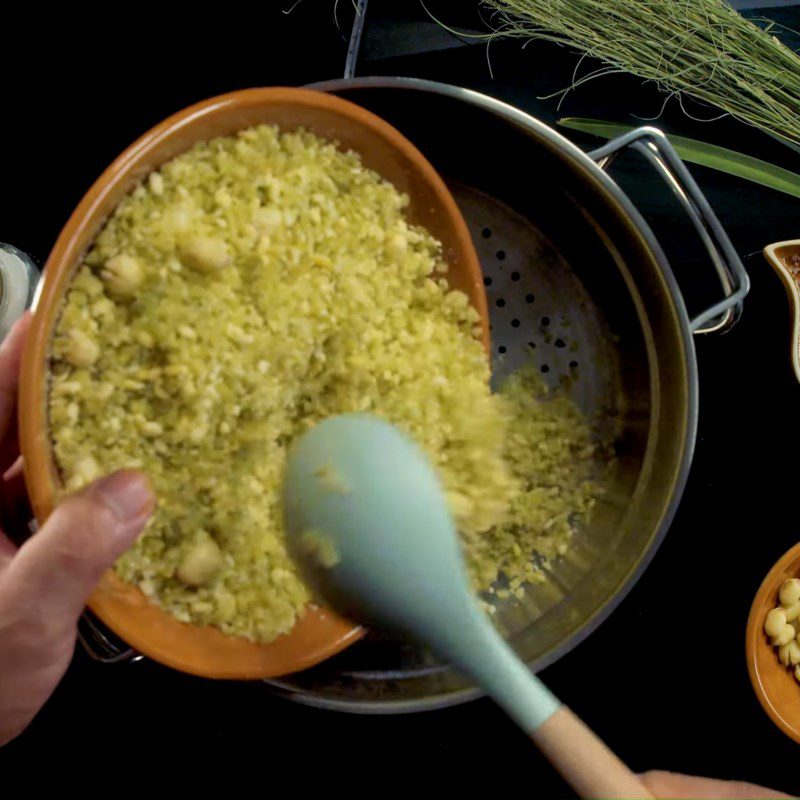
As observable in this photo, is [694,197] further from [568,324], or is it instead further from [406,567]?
[406,567]

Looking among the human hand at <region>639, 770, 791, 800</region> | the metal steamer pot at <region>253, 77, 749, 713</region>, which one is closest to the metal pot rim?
the metal steamer pot at <region>253, 77, 749, 713</region>

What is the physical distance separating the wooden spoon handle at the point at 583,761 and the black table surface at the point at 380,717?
31 centimetres

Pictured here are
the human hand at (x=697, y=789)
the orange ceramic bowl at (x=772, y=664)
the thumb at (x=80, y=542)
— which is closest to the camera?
the thumb at (x=80, y=542)

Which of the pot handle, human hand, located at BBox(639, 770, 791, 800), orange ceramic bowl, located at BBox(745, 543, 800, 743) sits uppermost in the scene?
the pot handle

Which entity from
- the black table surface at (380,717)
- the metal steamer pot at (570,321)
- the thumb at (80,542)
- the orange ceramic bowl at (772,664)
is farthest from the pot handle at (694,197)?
the thumb at (80,542)

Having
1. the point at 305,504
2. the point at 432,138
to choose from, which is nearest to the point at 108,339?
the point at 305,504

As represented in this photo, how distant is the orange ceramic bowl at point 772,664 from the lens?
2.58ft

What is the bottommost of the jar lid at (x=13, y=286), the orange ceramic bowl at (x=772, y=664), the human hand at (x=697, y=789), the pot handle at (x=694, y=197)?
the human hand at (x=697, y=789)

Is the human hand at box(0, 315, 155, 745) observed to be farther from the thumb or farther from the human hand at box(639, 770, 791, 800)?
the human hand at box(639, 770, 791, 800)

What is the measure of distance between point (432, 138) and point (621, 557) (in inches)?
19.5

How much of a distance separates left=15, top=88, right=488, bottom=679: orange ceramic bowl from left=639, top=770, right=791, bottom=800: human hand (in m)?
0.32

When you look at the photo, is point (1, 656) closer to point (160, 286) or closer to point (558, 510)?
point (160, 286)

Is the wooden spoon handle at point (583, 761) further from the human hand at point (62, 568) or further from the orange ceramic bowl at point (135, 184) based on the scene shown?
the human hand at point (62, 568)

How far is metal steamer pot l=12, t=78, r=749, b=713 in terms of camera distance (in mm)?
704
